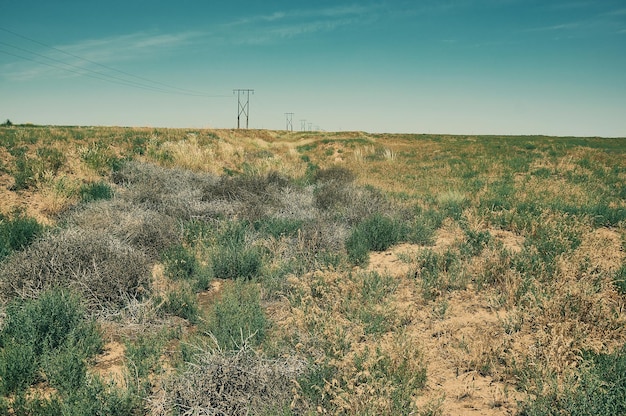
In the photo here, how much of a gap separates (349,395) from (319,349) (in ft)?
2.70

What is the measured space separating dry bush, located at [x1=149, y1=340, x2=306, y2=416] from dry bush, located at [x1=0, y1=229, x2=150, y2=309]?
2163 mm

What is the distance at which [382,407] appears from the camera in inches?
114

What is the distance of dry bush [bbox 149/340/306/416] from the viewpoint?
294cm

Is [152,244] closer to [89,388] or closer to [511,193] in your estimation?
[89,388]

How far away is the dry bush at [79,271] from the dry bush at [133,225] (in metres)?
0.91

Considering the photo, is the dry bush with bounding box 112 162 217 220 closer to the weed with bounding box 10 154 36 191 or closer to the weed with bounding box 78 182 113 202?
the weed with bounding box 78 182 113 202

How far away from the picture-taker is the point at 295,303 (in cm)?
485

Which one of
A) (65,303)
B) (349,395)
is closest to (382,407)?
(349,395)

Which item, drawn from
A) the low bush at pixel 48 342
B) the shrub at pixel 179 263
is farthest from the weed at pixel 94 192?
the low bush at pixel 48 342

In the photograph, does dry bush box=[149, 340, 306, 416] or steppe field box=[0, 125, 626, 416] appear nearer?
dry bush box=[149, 340, 306, 416]

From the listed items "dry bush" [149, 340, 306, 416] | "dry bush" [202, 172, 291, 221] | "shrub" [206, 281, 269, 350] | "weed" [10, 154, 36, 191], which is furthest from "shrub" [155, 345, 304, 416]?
"weed" [10, 154, 36, 191]

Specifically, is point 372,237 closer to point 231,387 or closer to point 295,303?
point 295,303

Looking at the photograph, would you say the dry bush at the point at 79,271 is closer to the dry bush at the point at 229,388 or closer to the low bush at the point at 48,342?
the low bush at the point at 48,342

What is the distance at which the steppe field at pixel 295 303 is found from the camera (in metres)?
3.12
